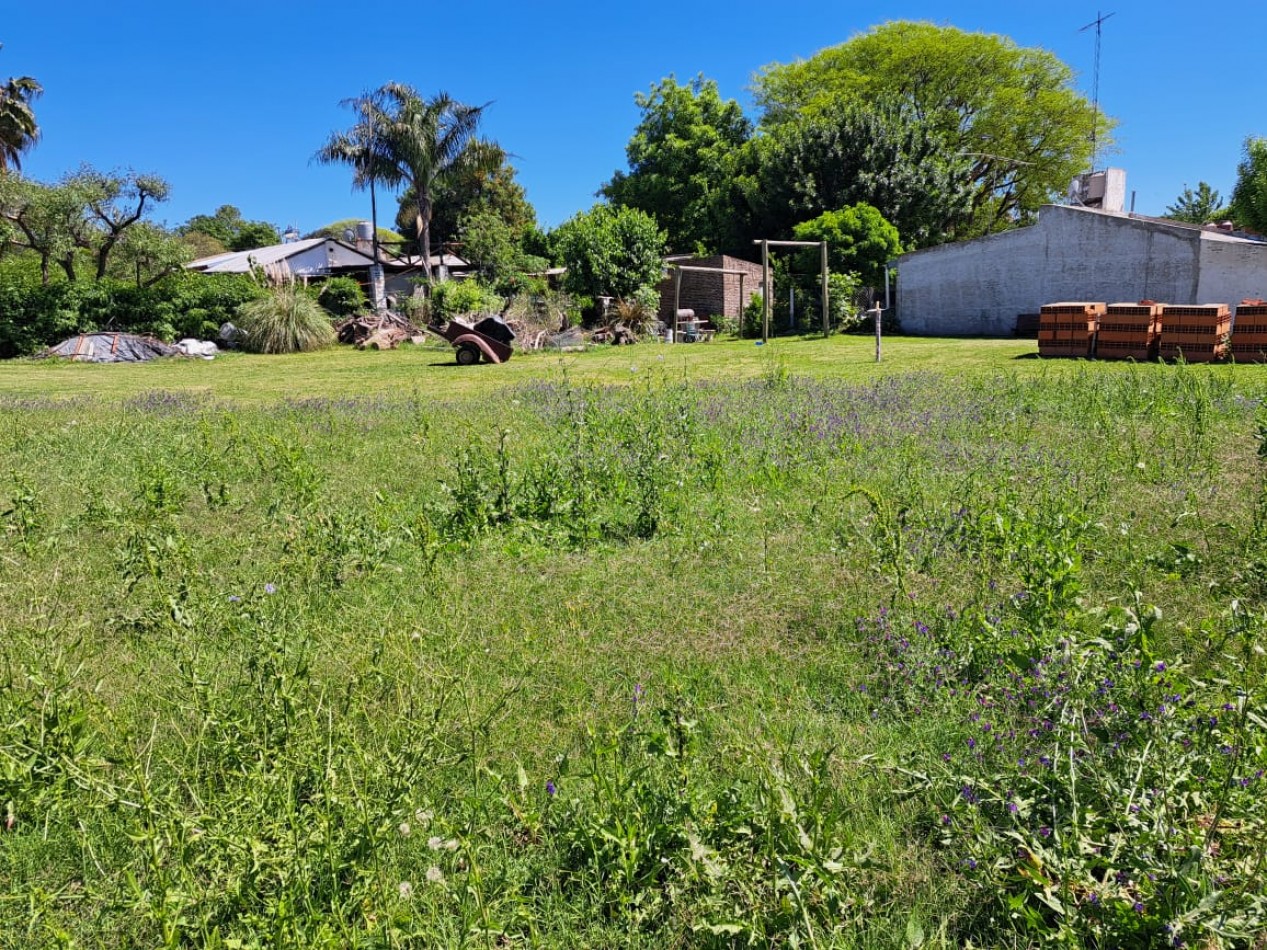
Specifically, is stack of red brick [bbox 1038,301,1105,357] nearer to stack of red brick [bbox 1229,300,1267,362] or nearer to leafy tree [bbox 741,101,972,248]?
stack of red brick [bbox 1229,300,1267,362]

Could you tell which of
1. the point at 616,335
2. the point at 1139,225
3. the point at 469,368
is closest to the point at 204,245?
the point at 616,335

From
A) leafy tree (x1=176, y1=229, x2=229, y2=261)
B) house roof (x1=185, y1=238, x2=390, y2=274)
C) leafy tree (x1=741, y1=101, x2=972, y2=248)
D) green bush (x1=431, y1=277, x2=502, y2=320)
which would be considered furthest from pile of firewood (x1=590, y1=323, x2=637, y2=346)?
leafy tree (x1=176, y1=229, x2=229, y2=261)

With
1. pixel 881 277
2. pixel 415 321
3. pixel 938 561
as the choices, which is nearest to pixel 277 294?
pixel 415 321

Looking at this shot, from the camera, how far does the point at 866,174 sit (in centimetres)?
3173

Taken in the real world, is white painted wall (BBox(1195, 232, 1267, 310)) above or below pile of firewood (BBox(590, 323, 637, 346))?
above

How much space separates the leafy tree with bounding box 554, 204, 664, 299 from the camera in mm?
27828

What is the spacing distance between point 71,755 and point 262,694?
1.85ft

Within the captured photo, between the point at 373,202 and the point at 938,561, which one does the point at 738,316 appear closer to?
the point at 373,202

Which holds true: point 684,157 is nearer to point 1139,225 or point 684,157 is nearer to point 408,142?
point 408,142

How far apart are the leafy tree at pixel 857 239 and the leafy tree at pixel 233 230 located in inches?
2112

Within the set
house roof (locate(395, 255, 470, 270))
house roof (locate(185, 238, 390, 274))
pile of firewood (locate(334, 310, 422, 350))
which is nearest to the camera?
pile of firewood (locate(334, 310, 422, 350))

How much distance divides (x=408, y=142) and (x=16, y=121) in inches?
701

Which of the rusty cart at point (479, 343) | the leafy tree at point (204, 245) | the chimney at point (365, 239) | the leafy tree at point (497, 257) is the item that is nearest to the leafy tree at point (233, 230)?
the leafy tree at point (204, 245)

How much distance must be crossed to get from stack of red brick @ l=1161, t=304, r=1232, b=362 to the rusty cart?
46.5 feet
